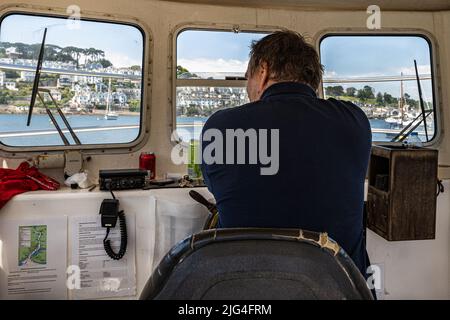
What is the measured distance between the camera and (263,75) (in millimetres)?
1164

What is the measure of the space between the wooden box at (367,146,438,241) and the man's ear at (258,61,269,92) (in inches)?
40.6

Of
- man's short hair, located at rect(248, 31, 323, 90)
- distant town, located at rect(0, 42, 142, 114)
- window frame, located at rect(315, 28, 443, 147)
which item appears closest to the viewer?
man's short hair, located at rect(248, 31, 323, 90)

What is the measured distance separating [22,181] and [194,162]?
976 mm

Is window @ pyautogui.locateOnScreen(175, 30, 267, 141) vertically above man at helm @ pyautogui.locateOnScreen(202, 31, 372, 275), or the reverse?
window @ pyautogui.locateOnScreen(175, 30, 267, 141)

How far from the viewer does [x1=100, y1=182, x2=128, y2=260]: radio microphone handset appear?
1841 millimetres

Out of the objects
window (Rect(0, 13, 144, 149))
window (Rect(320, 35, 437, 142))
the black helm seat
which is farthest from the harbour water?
the black helm seat

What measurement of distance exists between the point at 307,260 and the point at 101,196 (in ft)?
4.94

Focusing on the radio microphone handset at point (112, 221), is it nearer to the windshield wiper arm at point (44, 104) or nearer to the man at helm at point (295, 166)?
the windshield wiper arm at point (44, 104)

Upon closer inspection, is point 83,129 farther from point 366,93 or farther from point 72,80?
point 366,93

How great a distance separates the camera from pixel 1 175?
186 centimetres

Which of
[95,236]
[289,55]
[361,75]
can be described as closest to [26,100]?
[95,236]

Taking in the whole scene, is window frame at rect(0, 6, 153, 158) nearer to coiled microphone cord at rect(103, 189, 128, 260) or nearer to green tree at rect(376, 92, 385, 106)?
coiled microphone cord at rect(103, 189, 128, 260)

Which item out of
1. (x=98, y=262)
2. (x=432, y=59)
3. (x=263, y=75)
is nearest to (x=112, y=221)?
(x=98, y=262)
